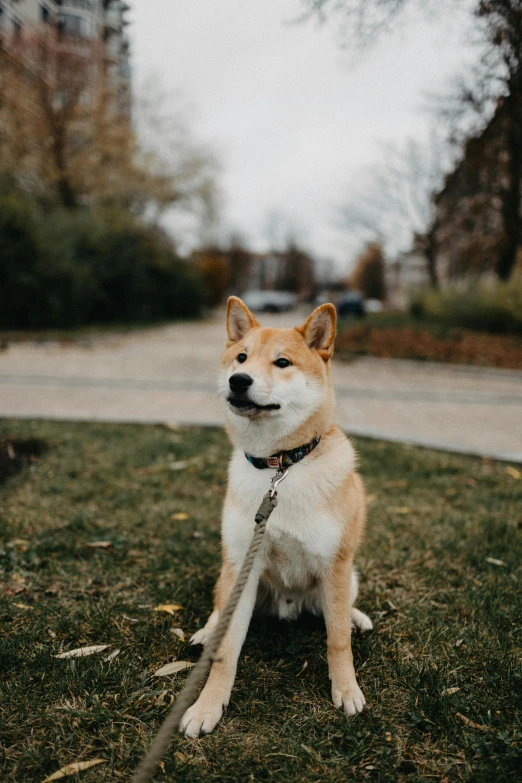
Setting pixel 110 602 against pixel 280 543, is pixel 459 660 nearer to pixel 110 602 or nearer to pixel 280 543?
pixel 280 543

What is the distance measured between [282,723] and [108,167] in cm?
2384

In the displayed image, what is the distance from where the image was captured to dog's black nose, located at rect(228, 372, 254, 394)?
219 centimetres

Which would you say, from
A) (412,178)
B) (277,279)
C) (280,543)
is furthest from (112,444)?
(277,279)

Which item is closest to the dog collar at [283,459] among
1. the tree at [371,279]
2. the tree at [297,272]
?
the tree at [371,279]

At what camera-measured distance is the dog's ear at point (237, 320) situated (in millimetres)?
2674

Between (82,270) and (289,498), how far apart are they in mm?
17234

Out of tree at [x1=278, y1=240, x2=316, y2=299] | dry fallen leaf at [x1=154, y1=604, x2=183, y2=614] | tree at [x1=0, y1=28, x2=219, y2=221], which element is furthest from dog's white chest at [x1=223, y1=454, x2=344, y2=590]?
tree at [x1=278, y1=240, x2=316, y2=299]

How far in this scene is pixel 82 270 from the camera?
17766 millimetres

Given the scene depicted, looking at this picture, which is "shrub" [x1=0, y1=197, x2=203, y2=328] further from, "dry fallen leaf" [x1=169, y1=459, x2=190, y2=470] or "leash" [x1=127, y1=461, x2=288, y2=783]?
"leash" [x1=127, y1=461, x2=288, y2=783]

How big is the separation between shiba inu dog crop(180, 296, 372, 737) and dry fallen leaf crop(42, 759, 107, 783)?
0.34 m

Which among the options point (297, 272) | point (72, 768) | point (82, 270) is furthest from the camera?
point (297, 272)

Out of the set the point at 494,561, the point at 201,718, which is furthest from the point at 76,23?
the point at 201,718

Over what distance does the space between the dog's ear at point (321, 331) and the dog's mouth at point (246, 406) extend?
450mm

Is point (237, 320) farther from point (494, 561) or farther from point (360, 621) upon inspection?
point (494, 561)
